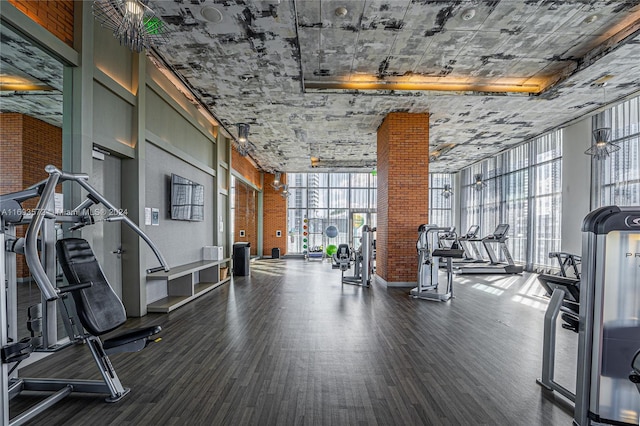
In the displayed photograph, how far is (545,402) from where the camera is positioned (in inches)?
96.3

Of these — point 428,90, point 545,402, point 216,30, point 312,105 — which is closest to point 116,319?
point 545,402

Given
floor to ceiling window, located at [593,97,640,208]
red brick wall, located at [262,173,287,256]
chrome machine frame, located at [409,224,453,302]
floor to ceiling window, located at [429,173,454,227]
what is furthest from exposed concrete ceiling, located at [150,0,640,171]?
floor to ceiling window, located at [429,173,454,227]

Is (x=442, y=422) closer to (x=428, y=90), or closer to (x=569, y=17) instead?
(x=569, y=17)

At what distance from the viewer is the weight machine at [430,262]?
19.4ft

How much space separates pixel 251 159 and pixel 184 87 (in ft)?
20.0

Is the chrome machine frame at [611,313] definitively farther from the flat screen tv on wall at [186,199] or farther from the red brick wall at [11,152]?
the red brick wall at [11,152]

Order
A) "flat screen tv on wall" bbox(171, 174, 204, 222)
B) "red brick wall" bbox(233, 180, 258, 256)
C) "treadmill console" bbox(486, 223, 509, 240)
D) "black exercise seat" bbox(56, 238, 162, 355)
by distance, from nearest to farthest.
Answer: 1. "black exercise seat" bbox(56, 238, 162, 355)
2. "flat screen tv on wall" bbox(171, 174, 204, 222)
3. "treadmill console" bbox(486, 223, 509, 240)
4. "red brick wall" bbox(233, 180, 258, 256)

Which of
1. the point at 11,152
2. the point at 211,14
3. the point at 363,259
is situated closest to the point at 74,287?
Result: the point at 211,14

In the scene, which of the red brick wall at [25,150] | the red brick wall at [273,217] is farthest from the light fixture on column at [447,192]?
the red brick wall at [25,150]

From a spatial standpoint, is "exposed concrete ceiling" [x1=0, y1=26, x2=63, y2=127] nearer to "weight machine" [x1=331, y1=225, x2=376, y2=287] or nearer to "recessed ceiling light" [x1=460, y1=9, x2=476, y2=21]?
"recessed ceiling light" [x1=460, y1=9, x2=476, y2=21]

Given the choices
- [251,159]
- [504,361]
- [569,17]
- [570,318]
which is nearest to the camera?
[570,318]

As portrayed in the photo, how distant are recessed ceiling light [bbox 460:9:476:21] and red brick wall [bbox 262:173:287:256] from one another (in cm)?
1108

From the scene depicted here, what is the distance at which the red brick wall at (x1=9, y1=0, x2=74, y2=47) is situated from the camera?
293cm

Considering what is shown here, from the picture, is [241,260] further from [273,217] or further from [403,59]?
[403,59]
